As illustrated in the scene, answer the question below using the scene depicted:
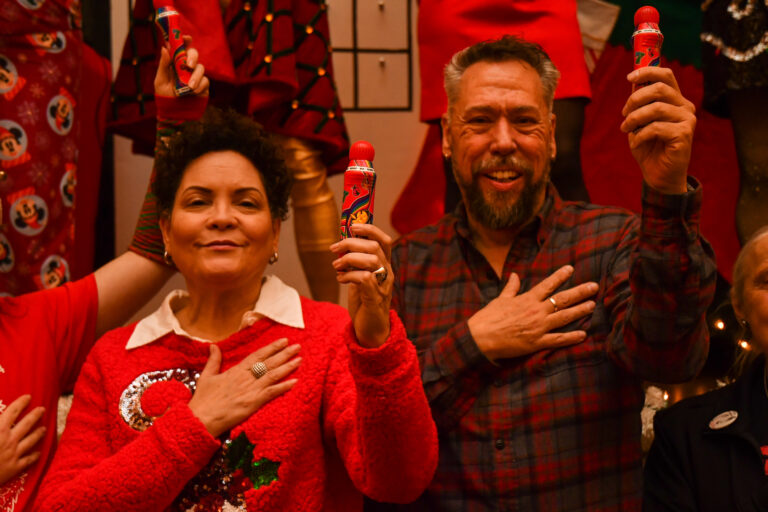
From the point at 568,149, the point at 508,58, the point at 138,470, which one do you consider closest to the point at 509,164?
the point at 508,58

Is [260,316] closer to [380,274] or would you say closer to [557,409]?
[380,274]

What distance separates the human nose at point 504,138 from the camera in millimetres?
1586

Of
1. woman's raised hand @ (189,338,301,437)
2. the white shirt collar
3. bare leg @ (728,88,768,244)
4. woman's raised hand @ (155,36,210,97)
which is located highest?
woman's raised hand @ (155,36,210,97)

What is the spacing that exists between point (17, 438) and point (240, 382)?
1.32ft

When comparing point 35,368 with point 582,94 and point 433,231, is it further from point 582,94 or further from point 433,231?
point 582,94

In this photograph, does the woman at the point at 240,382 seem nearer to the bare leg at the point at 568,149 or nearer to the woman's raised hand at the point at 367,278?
the woman's raised hand at the point at 367,278

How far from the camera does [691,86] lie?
236 cm

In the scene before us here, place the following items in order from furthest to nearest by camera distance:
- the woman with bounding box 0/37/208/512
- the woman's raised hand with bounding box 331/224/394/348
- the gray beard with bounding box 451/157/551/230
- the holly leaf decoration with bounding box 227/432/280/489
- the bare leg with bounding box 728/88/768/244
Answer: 1. the bare leg with bounding box 728/88/768/244
2. the gray beard with bounding box 451/157/551/230
3. the woman with bounding box 0/37/208/512
4. the holly leaf decoration with bounding box 227/432/280/489
5. the woman's raised hand with bounding box 331/224/394/348

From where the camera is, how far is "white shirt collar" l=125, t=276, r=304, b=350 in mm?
1455

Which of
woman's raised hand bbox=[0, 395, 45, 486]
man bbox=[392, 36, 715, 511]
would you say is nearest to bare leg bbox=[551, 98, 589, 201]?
man bbox=[392, 36, 715, 511]

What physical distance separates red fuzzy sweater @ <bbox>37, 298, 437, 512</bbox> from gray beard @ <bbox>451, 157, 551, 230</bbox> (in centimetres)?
34

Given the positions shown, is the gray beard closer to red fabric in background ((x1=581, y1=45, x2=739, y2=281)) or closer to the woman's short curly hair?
the woman's short curly hair

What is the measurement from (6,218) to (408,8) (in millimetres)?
1491

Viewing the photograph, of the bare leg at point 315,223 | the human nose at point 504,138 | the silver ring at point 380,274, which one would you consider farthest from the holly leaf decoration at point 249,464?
the bare leg at point 315,223
